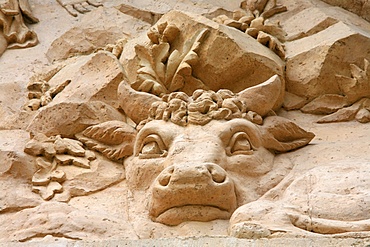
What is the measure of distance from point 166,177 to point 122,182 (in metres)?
0.50

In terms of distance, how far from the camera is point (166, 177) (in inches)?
123

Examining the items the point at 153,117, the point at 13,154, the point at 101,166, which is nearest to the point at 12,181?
the point at 13,154

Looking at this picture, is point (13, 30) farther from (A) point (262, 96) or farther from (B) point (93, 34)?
(A) point (262, 96)

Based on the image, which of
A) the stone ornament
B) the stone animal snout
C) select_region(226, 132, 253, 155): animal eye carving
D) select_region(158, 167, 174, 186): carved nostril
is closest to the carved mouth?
the stone animal snout

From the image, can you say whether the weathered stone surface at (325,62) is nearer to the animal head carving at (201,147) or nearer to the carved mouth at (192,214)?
the animal head carving at (201,147)

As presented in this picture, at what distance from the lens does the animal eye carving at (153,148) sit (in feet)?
11.3

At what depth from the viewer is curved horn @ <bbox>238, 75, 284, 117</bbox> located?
12.1ft

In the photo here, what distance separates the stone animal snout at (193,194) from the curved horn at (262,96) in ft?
2.04

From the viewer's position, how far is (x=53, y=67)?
4.72 metres

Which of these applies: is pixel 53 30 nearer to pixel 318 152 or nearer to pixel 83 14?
pixel 83 14

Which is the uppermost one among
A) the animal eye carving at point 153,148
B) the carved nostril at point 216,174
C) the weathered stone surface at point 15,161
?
the carved nostril at point 216,174

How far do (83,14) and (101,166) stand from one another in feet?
6.70

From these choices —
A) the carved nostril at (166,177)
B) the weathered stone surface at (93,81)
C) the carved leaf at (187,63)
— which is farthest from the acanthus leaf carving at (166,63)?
the carved nostril at (166,177)

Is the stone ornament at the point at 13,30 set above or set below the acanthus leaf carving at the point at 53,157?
below
